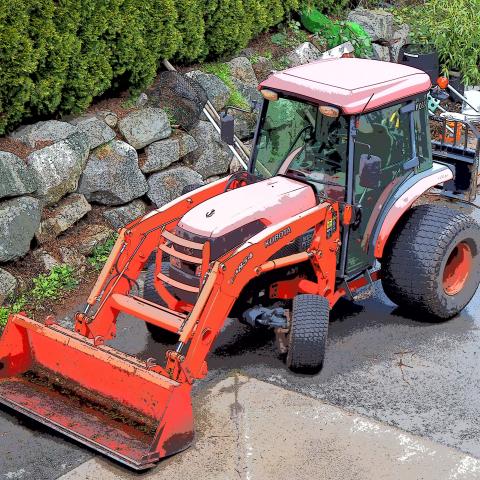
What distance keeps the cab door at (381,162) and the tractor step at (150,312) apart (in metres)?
1.69

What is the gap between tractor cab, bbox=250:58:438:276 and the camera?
7531 millimetres

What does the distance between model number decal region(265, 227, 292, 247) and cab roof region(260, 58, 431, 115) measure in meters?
1.03

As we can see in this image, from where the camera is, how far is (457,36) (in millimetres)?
13727

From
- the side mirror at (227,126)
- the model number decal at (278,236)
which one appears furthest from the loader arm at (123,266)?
the model number decal at (278,236)

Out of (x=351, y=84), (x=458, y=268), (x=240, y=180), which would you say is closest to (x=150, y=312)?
(x=240, y=180)

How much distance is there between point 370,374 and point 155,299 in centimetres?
184

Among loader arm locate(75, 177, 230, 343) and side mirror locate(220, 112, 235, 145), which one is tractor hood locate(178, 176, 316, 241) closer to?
loader arm locate(75, 177, 230, 343)

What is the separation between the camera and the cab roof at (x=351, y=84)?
7.46 metres

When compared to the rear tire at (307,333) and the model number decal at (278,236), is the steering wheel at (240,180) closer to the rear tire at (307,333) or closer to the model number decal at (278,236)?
the model number decal at (278,236)

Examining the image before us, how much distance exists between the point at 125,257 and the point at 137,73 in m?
3.32

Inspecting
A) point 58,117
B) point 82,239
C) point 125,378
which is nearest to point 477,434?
point 125,378

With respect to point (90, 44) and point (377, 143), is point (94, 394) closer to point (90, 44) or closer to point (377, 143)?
point (377, 143)

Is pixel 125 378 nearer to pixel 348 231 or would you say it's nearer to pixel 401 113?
pixel 348 231

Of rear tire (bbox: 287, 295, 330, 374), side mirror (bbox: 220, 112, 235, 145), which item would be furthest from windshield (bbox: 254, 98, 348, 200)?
rear tire (bbox: 287, 295, 330, 374)
